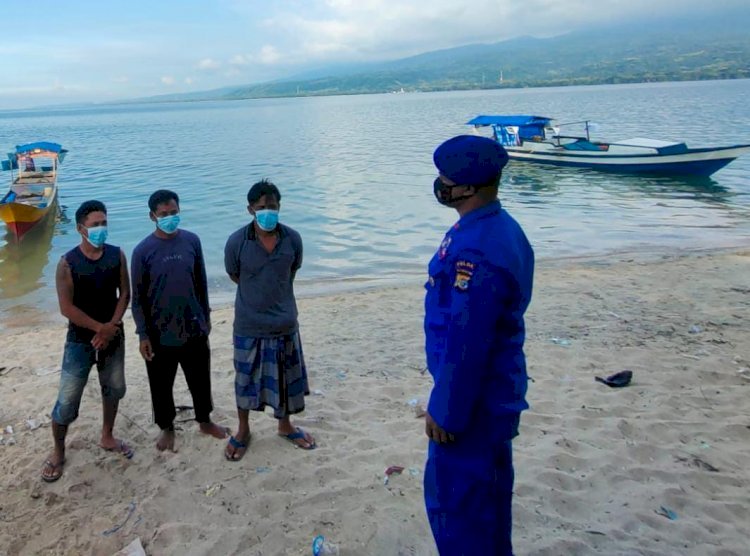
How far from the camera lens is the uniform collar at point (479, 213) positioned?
2.23m

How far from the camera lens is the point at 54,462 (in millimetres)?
4051

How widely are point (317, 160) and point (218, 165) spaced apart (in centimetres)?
582

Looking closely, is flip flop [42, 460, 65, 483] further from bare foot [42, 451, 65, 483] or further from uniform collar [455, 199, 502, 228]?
uniform collar [455, 199, 502, 228]

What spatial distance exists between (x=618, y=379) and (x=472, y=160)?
12.6ft

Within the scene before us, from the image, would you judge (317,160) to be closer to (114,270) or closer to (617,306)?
(617,306)

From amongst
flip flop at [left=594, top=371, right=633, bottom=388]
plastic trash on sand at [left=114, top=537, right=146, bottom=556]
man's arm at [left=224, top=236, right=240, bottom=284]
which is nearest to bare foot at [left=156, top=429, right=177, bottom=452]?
plastic trash on sand at [left=114, top=537, right=146, bottom=556]

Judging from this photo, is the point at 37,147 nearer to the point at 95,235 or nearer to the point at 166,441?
the point at 95,235

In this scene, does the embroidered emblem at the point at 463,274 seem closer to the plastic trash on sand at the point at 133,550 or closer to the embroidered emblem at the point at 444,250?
the embroidered emblem at the point at 444,250

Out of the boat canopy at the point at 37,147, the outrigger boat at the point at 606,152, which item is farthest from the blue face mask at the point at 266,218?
the boat canopy at the point at 37,147

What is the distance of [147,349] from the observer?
4.11 meters

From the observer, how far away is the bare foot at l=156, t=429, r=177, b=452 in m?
4.36

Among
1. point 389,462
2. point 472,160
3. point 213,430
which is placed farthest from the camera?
point 213,430

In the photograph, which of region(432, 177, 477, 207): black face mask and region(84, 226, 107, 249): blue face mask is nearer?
region(432, 177, 477, 207): black face mask

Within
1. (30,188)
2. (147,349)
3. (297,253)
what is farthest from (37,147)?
(297,253)
